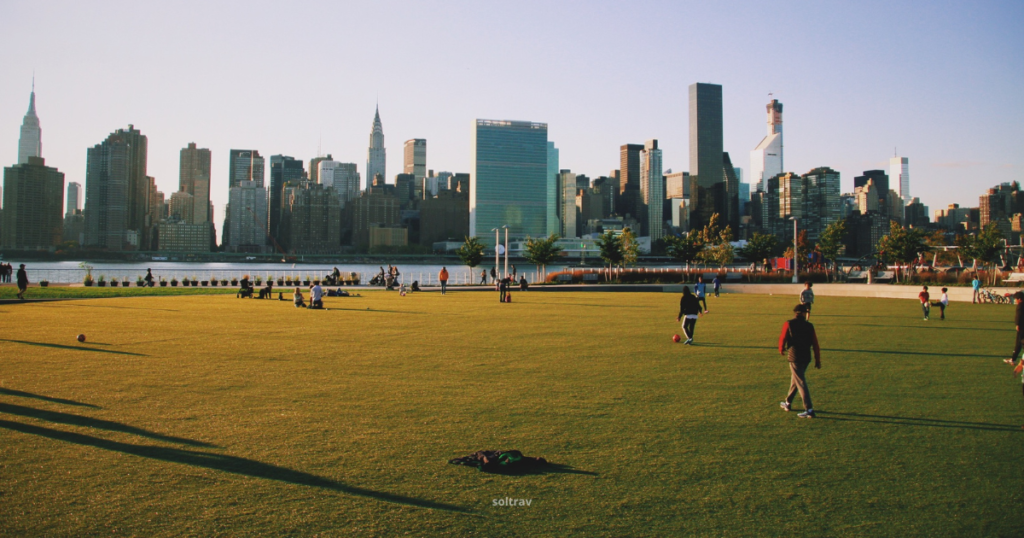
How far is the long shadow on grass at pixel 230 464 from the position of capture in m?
5.80

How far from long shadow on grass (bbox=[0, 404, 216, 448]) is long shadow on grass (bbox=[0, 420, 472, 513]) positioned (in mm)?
294

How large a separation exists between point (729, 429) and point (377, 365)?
22.5 ft

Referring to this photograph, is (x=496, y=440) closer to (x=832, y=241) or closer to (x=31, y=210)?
(x=832, y=241)

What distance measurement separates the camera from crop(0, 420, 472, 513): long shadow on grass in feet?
19.0

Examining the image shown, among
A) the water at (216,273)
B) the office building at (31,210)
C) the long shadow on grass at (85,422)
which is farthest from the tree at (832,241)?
the office building at (31,210)

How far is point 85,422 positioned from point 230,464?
2842mm

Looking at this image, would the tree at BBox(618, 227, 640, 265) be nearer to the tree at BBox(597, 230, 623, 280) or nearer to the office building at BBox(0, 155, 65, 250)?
the tree at BBox(597, 230, 623, 280)

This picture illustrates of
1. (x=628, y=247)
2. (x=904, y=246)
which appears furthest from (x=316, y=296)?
(x=904, y=246)

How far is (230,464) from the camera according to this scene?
21.7 feet

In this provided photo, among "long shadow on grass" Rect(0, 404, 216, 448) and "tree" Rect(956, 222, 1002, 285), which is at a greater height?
"tree" Rect(956, 222, 1002, 285)

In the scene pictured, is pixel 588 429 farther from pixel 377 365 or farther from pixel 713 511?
pixel 377 365

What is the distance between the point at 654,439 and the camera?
7.64m

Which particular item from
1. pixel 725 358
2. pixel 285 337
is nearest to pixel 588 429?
pixel 725 358

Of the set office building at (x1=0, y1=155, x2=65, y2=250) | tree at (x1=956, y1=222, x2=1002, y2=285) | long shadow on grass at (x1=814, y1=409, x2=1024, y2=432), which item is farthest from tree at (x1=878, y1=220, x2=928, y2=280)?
office building at (x1=0, y1=155, x2=65, y2=250)
